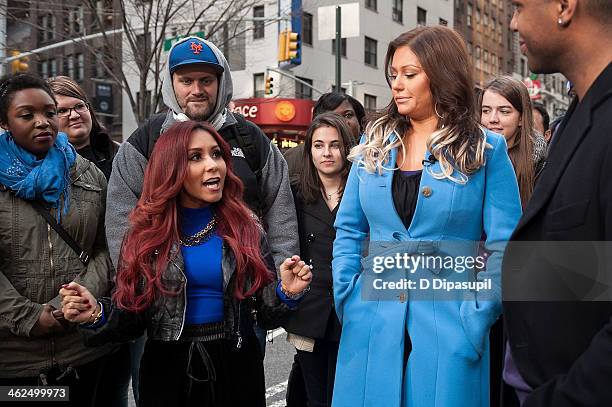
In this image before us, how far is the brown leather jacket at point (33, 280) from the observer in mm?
3236

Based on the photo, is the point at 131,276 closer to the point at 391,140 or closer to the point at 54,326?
the point at 54,326

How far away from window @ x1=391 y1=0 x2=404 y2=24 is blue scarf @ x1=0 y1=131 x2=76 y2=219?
35400 mm

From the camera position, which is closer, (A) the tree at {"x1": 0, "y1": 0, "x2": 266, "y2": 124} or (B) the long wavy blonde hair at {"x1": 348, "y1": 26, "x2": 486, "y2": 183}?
(B) the long wavy blonde hair at {"x1": 348, "y1": 26, "x2": 486, "y2": 183}

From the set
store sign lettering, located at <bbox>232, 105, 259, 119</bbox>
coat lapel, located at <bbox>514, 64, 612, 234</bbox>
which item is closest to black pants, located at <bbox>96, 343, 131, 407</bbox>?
coat lapel, located at <bbox>514, 64, 612, 234</bbox>

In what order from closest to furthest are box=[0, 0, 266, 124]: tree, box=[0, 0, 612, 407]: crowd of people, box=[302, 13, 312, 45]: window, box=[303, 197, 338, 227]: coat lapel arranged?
1. box=[0, 0, 612, 407]: crowd of people
2. box=[303, 197, 338, 227]: coat lapel
3. box=[0, 0, 266, 124]: tree
4. box=[302, 13, 312, 45]: window

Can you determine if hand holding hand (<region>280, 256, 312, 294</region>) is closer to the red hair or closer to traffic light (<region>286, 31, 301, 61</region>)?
the red hair

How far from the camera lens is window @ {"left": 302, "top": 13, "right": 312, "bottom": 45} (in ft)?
102

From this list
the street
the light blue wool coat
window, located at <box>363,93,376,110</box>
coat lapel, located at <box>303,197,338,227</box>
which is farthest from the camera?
window, located at <box>363,93,376,110</box>

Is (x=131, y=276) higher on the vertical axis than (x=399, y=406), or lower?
higher

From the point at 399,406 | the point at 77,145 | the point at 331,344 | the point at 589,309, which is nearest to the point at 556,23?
the point at 589,309

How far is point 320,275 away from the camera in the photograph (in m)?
3.96

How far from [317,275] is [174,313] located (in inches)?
44.3

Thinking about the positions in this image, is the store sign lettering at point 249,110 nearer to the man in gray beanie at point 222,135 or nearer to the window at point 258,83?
the window at point 258,83

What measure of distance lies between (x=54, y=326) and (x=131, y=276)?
1.70ft
